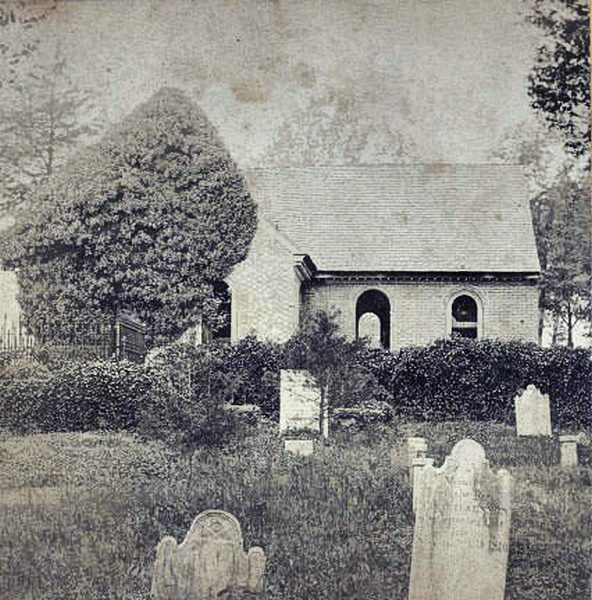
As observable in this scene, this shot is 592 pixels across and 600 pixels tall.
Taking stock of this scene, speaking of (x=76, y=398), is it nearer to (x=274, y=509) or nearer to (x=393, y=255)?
(x=274, y=509)

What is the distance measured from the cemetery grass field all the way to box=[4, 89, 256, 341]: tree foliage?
110cm

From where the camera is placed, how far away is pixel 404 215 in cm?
706

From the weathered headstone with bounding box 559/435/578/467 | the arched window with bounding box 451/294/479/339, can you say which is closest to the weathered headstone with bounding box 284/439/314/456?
the arched window with bounding box 451/294/479/339

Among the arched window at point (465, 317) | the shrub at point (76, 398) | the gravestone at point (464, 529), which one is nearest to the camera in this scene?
the gravestone at point (464, 529)

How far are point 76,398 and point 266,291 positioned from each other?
1806mm

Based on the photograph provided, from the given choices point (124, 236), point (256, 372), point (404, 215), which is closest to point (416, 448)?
point (256, 372)

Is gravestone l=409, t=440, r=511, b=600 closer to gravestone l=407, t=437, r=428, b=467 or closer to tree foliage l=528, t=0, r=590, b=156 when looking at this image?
gravestone l=407, t=437, r=428, b=467

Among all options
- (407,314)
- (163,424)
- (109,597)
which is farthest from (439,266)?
(109,597)

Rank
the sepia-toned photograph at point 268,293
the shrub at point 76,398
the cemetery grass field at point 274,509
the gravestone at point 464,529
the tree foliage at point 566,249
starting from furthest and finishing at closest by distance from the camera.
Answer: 1. the shrub at point 76,398
2. the tree foliage at point 566,249
3. the sepia-toned photograph at point 268,293
4. the cemetery grass field at point 274,509
5. the gravestone at point 464,529

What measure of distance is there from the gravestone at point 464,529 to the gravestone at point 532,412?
39.5 inches

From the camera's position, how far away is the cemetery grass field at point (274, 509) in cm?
552

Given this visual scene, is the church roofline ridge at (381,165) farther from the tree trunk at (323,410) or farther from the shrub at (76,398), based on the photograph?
the shrub at (76,398)

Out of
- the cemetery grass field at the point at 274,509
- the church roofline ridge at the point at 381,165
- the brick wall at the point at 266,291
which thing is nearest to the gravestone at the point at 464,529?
the cemetery grass field at the point at 274,509

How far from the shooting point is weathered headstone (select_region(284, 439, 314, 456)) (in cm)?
625
